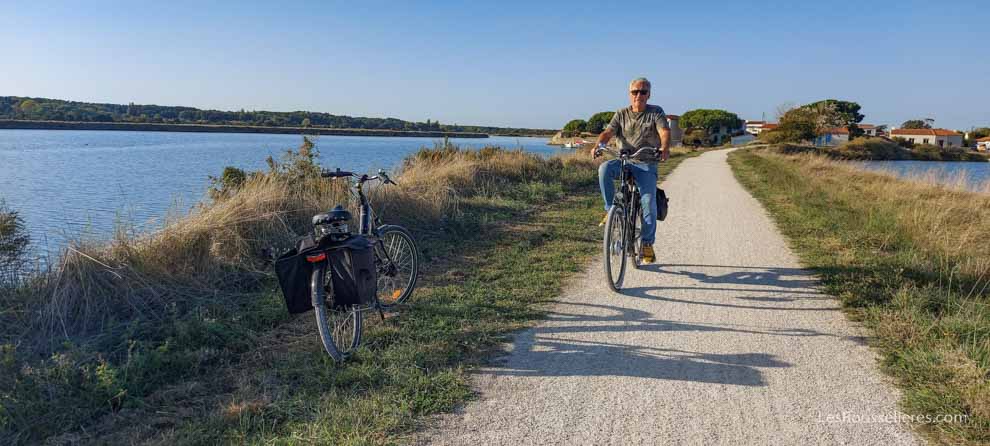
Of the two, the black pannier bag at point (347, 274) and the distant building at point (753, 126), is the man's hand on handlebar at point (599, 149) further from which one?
the distant building at point (753, 126)

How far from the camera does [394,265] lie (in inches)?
185

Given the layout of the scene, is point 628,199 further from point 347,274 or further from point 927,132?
point 927,132

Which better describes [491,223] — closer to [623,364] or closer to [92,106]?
[623,364]

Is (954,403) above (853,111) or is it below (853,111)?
below

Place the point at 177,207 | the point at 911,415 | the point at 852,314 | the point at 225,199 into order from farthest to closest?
the point at 225,199 < the point at 177,207 < the point at 852,314 < the point at 911,415

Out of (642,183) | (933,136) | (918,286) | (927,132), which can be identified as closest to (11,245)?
(642,183)

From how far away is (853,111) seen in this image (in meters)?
95.5

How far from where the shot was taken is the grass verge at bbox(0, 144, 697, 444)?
2854 mm

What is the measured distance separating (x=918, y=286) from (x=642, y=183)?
2.63 m

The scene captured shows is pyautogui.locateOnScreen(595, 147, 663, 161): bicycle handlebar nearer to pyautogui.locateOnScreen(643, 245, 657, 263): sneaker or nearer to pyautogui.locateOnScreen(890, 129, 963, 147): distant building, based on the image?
pyautogui.locateOnScreen(643, 245, 657, 263): sneaker

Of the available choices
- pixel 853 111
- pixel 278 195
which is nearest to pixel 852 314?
pixel 278 195

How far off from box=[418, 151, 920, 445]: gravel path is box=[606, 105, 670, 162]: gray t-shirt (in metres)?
1.37

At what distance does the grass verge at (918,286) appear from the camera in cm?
299

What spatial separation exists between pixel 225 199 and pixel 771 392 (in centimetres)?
622
